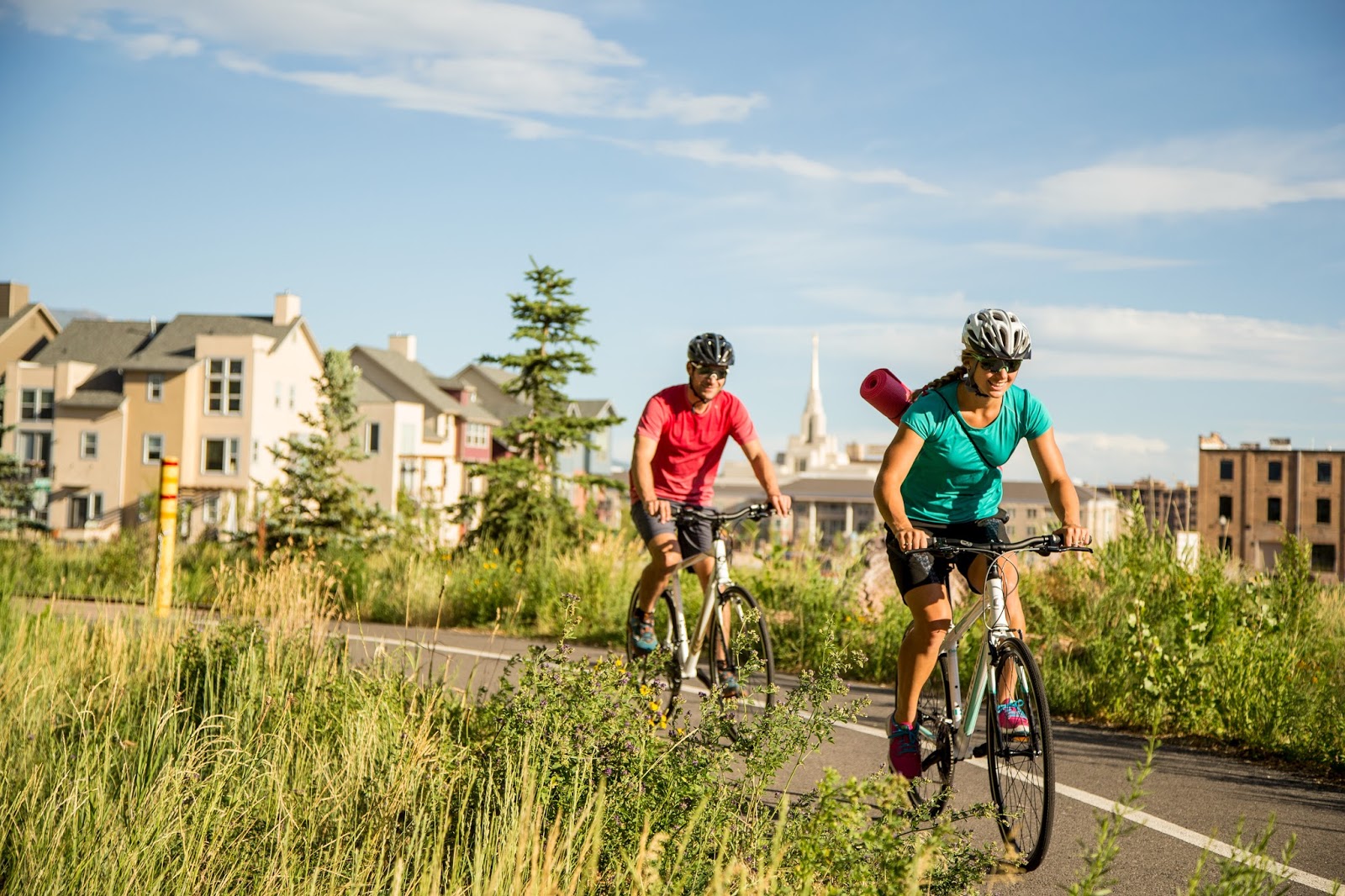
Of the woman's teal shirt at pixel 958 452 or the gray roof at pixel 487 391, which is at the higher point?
the gray roof at pixel 487 391

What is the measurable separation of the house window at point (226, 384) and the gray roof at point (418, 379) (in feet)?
40.8

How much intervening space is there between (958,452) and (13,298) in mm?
78633

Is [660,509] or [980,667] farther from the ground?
[660,509]

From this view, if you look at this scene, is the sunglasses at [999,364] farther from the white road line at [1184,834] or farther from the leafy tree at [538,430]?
the leafy tree at [538,430]

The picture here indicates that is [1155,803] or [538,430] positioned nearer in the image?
[1155,803]

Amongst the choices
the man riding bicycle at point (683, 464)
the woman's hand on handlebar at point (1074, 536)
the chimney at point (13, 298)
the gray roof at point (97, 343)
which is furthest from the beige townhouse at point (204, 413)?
the woman's hand on handlebar at point (1074, 536)

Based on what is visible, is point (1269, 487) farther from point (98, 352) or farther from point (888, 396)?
point (888, 396)

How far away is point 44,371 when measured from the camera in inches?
2598

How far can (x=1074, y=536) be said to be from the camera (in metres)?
4.95

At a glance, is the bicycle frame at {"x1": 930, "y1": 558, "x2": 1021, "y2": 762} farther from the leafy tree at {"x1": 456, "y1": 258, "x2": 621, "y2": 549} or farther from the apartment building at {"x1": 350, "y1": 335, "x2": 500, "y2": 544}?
the apartment building at {"x1": 350, "y1": 335, "x2": 500, "y2": 544}

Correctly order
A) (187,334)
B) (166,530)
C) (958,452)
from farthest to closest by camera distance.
Result: (187,334) < (166,530) < (958,452)

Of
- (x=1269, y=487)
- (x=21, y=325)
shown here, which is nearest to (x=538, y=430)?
(x=21, y=325)

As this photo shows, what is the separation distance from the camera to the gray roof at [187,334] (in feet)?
207

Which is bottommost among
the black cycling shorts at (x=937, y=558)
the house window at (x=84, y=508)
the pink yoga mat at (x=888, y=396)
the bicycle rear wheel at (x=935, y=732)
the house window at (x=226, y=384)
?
the house window at (x=84, y=508)
